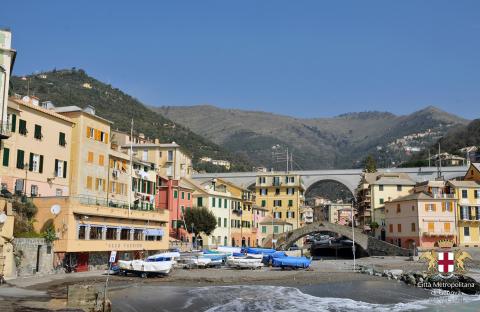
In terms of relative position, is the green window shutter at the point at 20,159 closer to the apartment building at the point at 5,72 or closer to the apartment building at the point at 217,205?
the apartment building at the point at 5,72

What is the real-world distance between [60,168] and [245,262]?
21.3 metres

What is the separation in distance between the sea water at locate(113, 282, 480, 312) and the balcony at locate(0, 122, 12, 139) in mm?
16460

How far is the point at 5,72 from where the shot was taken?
4416 cm

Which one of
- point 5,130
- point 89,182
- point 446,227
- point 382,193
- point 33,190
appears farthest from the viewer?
point 382,193

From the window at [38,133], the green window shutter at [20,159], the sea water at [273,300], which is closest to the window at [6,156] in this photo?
the green window shutter at [20,159]

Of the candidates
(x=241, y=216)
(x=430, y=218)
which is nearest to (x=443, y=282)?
(x=430, y=218)

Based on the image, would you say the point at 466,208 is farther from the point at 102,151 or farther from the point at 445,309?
the point at 102,151

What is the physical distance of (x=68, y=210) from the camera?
43750 millimetres

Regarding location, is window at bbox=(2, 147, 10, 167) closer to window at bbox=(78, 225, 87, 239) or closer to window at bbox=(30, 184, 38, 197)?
window at bbox=(30, 184, 38, 197)

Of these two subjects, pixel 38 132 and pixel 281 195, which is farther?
pixel 281 195

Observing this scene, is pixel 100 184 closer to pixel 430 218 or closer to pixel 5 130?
pixel 5 130

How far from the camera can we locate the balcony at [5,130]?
1676 inches

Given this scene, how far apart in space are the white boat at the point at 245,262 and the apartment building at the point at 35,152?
18893 mm

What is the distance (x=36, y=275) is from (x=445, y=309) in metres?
29.2
